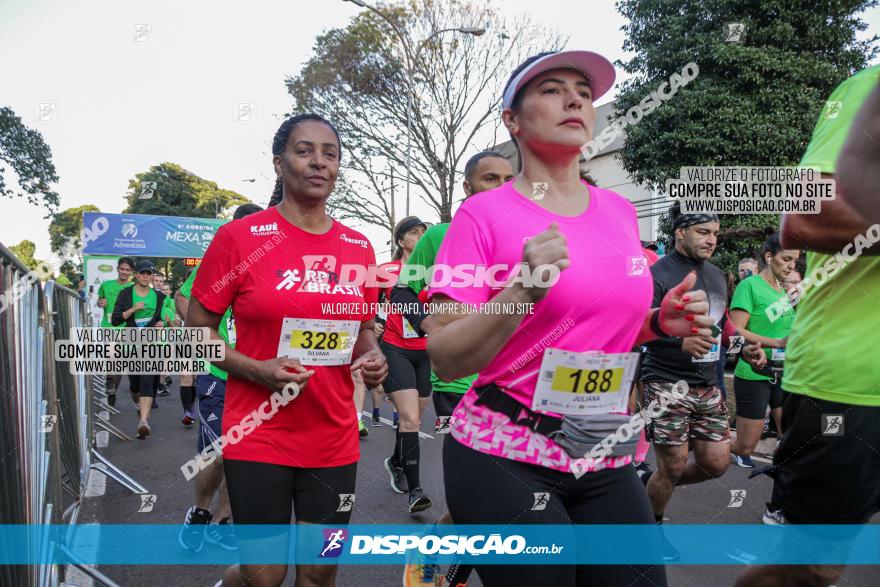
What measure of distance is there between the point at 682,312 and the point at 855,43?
2184cm

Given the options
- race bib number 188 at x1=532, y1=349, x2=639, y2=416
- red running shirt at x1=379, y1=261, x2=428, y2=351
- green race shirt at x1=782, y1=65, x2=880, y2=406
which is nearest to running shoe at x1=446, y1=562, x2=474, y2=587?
race bib number 188 at x1=532, y1=349, x2=639, y2=416

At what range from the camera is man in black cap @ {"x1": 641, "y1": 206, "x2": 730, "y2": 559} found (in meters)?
4.10

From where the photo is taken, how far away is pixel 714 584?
11.7 ft

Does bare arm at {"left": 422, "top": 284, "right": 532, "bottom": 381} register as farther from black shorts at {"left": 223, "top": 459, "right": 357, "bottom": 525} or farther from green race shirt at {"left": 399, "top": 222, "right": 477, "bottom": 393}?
green race shirt at {"left": 399, "top": 222, "right": 477, "bottom": 393}

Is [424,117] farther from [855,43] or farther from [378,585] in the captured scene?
[378,585]

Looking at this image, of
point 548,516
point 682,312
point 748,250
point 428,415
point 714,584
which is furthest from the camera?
point 748,250

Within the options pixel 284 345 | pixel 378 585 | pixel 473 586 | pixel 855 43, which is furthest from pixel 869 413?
pixel 855 43

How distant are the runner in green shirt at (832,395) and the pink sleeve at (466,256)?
88cm

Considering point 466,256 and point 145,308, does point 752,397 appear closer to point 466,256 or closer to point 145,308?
point 466,256

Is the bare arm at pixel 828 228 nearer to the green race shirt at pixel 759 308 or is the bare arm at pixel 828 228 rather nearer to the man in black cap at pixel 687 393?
the man in black cap at pixel 687 393

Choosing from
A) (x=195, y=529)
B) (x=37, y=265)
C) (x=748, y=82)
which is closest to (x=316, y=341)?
(x=195, y=529)

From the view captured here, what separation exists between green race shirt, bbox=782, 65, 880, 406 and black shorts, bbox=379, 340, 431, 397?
336 centimetres

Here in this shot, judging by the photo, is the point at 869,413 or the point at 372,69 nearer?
the point at 869,413

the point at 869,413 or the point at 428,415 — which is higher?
the point at 869,413
